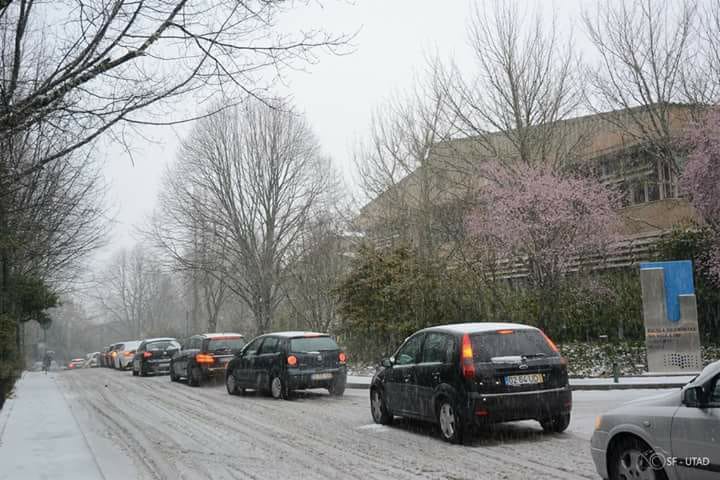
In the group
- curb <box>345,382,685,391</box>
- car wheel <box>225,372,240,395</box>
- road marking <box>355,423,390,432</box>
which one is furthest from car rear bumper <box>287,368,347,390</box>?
curb <box>345,382,685,391</box>

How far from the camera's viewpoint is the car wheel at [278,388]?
1647cm

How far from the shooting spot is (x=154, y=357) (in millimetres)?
29594

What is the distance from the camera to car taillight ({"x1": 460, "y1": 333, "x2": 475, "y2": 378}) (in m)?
9.57

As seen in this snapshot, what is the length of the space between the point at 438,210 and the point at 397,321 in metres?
6.58

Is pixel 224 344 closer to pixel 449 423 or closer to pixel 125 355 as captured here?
pixel 449 423

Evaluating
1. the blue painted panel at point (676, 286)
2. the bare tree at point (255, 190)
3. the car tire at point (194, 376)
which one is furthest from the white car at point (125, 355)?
the blue painted panel at point (676, 286)

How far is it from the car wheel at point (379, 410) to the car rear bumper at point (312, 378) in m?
4.31

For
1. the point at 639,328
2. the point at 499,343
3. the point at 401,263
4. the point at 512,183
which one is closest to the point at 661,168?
the point at 512,183

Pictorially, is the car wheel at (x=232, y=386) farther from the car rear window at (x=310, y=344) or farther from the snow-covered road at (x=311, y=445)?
the car rear window at (x=310, y=344)

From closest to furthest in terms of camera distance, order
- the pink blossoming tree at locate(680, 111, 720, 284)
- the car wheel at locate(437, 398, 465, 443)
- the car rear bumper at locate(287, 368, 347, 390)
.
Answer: the car wheel at locate(437, 398, 465, 443), the car rear bumper at locate(287, 368, 347, 390), the pink blossoming tree at locate(680, 111, 720, 284)

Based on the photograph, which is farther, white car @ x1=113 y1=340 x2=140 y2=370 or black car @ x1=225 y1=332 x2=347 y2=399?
white car @ x1=113 y1=340 x2=140 y2=370

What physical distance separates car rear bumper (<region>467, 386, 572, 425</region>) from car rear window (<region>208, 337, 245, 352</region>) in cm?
1400

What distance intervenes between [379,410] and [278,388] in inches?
207

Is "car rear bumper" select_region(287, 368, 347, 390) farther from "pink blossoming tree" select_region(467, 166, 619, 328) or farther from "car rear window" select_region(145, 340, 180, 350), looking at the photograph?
"car rear window" select_region(145, 340, 180, 350)
